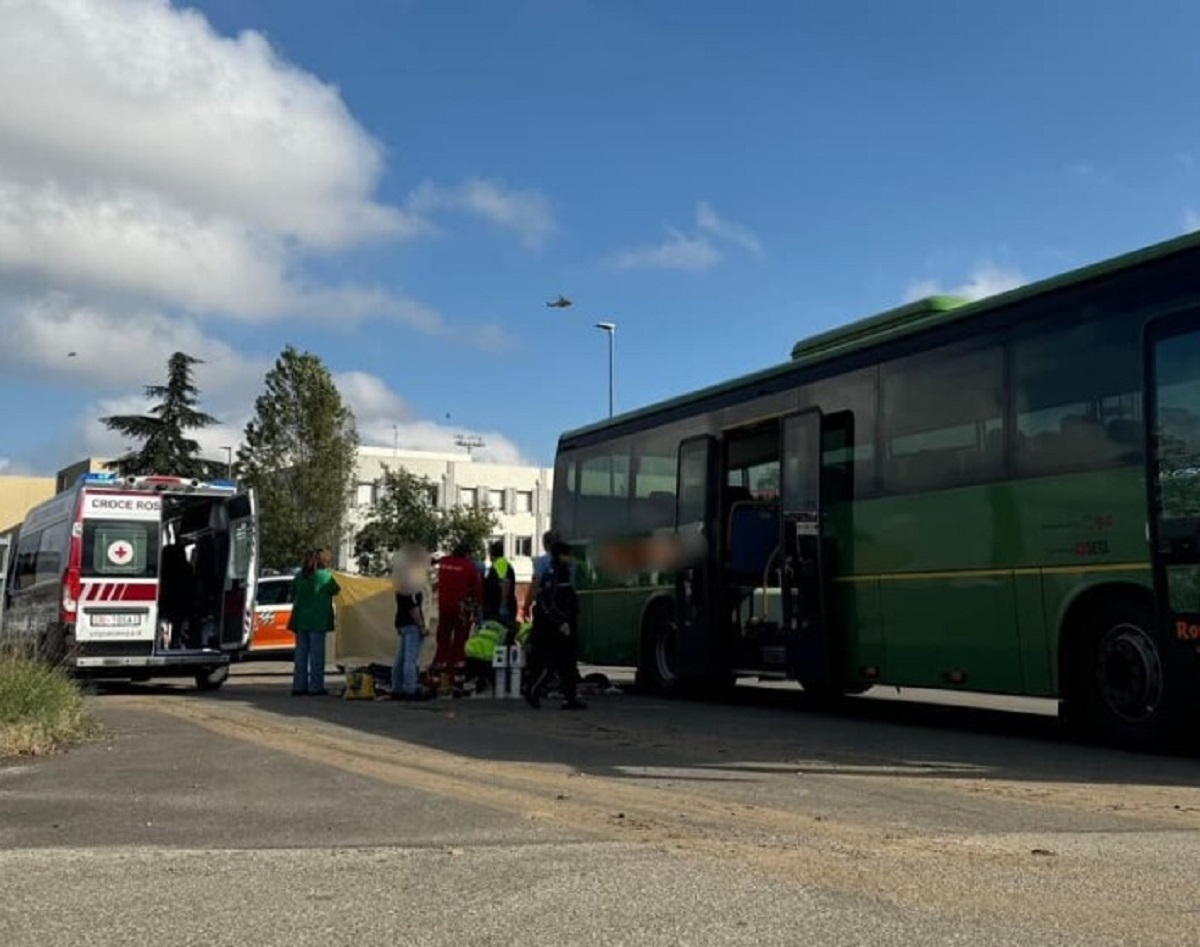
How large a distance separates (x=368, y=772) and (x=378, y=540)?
42.2 metres

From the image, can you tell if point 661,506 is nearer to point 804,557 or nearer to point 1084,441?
point 804,557

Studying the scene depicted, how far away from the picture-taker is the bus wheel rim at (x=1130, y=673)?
9.45m

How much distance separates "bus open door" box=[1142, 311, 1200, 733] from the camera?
8.91 metres

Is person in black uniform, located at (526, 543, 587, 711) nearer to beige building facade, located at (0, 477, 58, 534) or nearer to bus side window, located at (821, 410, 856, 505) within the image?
bus side window, located at (821, 410, 856, 505)

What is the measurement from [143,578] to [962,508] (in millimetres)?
10913

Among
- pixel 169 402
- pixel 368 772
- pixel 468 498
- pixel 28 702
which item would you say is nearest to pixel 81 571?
pixel 28 702

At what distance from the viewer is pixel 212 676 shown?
17141 mm

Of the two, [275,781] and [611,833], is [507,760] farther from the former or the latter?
[611,833]

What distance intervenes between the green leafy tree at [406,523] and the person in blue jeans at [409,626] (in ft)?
109

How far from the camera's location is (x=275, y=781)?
816cm

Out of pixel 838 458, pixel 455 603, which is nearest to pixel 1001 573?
pixel 838 458

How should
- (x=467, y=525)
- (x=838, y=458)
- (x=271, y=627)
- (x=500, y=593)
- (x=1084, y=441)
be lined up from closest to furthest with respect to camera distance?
1. (x=1084, y=441)
2. (x=838, y=458)
3. (x=500, y=593)
4. (x=271, y=627)
5. (x=467, y=525)

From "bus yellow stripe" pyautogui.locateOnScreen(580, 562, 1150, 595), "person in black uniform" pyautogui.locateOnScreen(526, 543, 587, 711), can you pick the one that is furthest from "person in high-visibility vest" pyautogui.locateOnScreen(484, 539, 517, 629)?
"bus yellow stripe" pyautogui.locateOnScreen(580, 562, 1150, 595)

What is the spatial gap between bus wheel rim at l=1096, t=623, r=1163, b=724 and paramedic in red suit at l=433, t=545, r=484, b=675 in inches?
320
